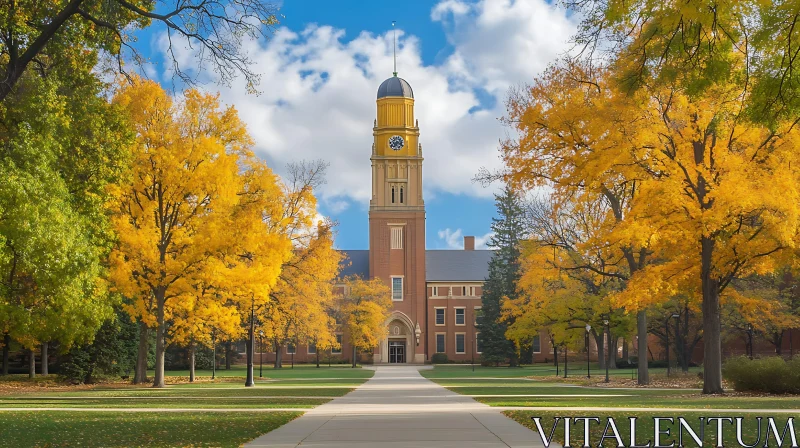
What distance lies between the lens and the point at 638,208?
2622 centimetres

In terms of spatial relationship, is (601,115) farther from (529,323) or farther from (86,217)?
(529,323)

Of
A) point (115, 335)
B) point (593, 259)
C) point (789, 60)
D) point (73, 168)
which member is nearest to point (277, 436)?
point (789, 60)

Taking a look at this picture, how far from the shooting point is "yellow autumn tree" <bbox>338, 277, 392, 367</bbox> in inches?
3049

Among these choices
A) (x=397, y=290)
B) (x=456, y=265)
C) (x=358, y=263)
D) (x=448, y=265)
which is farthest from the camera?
(x=358, y=263)

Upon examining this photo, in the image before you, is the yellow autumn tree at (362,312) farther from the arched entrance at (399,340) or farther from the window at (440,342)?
the window at (440,342)

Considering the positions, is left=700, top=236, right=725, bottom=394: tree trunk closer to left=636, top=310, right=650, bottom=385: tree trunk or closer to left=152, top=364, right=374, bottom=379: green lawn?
left=636, top=310, right=650, bottom=385: tree trunk

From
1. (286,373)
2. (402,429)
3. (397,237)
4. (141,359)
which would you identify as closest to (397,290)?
(397,237)

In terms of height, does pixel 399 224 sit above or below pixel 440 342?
above

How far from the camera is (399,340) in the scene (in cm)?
9869

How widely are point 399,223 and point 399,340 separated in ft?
42.6

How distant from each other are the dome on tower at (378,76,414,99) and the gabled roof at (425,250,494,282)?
21.1 m

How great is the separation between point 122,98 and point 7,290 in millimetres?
9112

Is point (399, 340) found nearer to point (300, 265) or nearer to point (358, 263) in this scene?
point (358, 263)

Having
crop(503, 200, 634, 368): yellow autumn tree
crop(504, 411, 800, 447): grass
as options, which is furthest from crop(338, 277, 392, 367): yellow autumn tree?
crop(504, 411, 800, 447): grass
